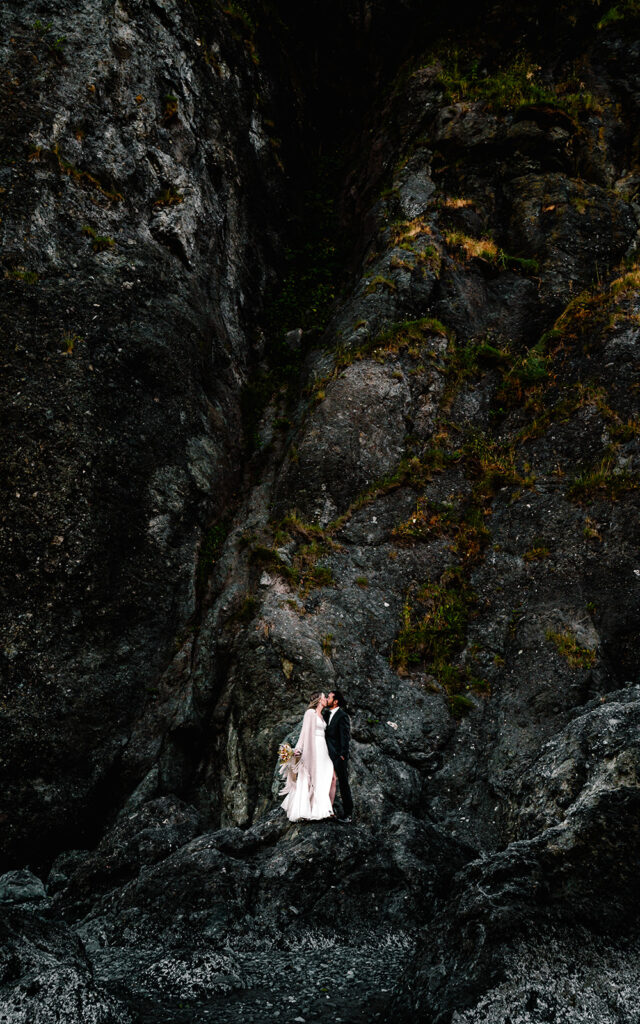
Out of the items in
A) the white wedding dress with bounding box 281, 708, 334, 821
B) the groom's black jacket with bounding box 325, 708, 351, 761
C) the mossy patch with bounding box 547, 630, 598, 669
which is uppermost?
the mossy patch with bounding box 547, 630, 598, 669

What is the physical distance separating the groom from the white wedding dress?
0.46 ft

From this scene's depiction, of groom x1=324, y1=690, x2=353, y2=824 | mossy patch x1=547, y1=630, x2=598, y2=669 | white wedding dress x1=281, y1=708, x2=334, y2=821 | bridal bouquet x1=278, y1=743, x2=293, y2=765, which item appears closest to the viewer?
white wedding dress x1=281, y1=708, x2=334, y2=821

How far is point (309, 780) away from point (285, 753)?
0.62 meters

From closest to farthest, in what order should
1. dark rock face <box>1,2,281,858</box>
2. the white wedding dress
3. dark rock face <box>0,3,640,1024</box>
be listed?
dark rock face <box>0,3,640,1024</box>, the white wedding dress, dark rock face <box>1,2,281,858</box>

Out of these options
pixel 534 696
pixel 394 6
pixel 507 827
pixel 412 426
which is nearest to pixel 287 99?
pixel 394 6

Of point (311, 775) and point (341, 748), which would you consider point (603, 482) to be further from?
point (311, 775)

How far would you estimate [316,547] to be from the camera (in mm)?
13438

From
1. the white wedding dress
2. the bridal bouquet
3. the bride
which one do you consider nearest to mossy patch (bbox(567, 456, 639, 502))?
the bride

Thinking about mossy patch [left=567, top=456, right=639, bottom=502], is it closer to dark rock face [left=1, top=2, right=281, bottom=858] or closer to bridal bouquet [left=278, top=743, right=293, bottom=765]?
bridal bouquet [left=278, top=743, right=293, bottom=765]

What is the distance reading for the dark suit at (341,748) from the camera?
944cm

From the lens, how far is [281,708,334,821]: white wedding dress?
30.4 ft

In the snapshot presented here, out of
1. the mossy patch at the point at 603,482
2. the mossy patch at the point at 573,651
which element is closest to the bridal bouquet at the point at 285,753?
the mossy patch at the point at 573,651

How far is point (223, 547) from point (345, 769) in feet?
22.1

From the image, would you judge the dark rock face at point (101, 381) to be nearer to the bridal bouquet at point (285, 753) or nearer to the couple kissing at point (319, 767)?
the bridal bouquet at point (285, 753)
